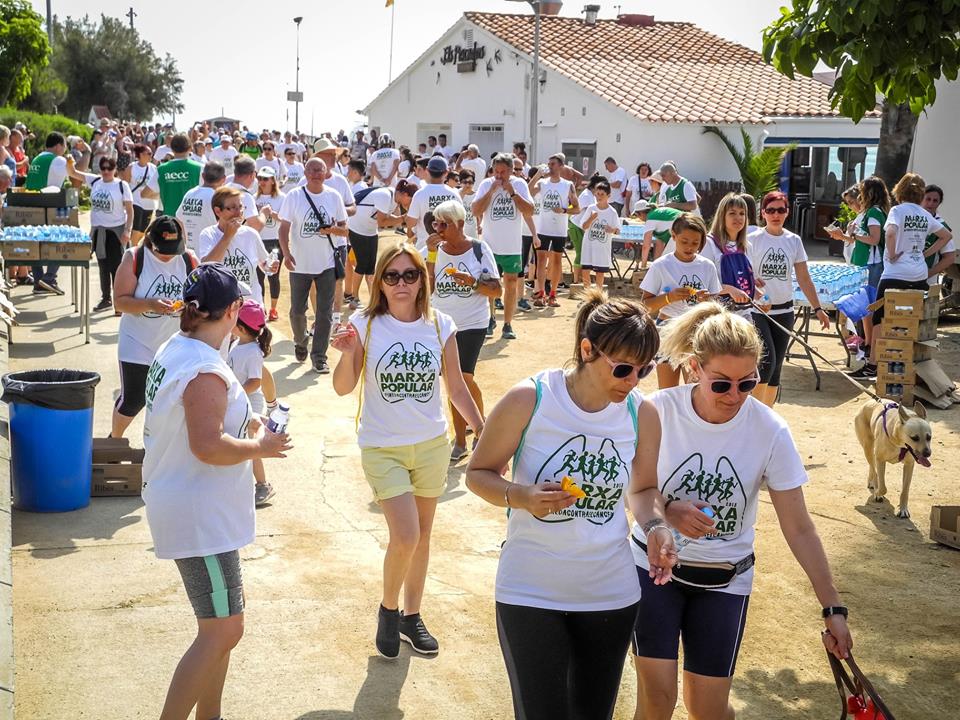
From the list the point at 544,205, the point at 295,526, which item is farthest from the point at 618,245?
the point at 295,526

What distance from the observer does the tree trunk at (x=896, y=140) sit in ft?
57.7

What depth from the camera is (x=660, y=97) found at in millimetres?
31969

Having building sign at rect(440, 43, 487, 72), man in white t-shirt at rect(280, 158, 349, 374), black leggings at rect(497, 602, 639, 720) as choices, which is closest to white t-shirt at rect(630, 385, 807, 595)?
black leggings at rect(497, 602, 639, 720)

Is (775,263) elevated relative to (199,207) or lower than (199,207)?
lower

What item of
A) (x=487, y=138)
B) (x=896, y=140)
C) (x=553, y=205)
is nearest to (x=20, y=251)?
(x=553, y=205)

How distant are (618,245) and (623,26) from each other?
21.9m

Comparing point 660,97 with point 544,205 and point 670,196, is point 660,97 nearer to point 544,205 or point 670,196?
point 670,196

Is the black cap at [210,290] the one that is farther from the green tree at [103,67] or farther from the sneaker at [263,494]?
the green tree at [103,67]

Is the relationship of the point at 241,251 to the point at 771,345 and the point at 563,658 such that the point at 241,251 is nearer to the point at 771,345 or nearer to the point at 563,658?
the point at 771,345

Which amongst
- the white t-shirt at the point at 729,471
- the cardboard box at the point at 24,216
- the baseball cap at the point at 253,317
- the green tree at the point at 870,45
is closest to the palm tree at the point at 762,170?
the cardboard box at the point at 24,216

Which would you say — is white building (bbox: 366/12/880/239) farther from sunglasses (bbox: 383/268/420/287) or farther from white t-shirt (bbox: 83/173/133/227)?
sunglasses (bbox: 383/268/420/287)

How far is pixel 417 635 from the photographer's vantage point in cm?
530

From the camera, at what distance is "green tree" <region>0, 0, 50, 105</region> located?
38.1m

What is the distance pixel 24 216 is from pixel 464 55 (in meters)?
26.1
